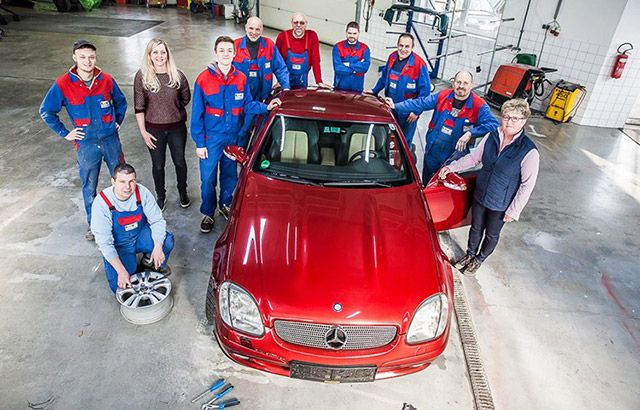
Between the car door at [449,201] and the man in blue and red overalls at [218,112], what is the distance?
135cm

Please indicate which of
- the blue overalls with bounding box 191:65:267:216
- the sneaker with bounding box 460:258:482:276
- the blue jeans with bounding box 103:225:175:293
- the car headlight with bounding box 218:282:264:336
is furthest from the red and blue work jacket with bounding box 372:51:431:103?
the car headlight with bounding box 218:282:264:336

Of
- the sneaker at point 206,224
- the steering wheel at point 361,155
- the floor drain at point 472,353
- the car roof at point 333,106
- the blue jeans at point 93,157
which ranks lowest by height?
the floor drain at point 472,353

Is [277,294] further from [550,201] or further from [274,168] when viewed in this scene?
[550,201]

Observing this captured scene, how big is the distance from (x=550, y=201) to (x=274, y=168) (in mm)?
3471

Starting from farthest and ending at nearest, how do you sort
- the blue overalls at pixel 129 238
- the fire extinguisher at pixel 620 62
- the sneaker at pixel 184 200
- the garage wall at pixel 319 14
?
the garage wall at pixel 319 14 < the fire extinguisher at pixel 620 62 < the sneaker at pixel 184 200 < the blue overalls at pixel 129 238

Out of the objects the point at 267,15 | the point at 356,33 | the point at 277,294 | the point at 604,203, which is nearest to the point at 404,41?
the point at 356,33

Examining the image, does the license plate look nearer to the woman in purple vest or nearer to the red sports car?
the red sports car

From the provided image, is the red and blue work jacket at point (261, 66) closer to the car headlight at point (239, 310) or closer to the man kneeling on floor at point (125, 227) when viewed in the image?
the man kneeling on floor at point (125, 227)

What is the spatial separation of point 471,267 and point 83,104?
330cm

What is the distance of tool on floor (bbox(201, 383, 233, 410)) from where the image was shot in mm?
2293

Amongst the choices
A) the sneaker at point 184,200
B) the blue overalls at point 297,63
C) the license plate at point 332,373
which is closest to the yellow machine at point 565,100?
the blue overalls at point 297,63

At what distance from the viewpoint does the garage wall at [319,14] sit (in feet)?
36.2

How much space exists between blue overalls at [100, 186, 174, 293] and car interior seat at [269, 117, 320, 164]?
972mm

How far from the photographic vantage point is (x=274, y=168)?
2.83 metres
